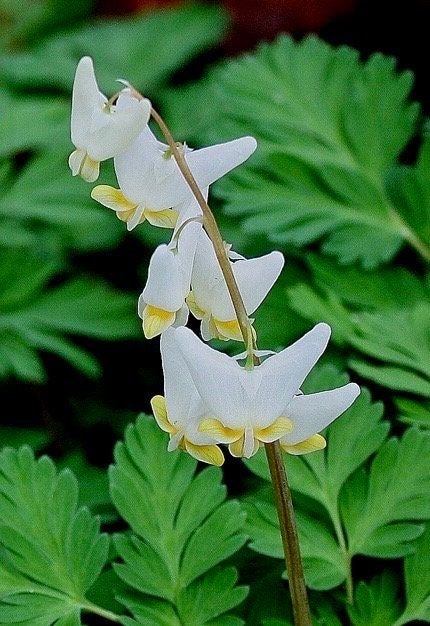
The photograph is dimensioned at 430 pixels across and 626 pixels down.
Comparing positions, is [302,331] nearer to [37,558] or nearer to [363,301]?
[363,301]

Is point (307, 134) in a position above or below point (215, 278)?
below

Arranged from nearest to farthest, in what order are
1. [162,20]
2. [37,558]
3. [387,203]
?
[37,558] → [387,203] → [162,20]

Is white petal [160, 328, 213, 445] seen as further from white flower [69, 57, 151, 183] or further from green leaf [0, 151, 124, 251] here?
green leaf [0, 151, 124, 251]

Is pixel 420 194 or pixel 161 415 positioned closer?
pixel 161 415

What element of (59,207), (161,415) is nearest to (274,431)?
(161,415)

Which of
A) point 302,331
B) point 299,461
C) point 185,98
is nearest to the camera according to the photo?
point 299,461

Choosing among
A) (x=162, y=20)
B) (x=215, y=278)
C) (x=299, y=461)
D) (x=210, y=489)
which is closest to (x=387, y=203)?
(x=299, y=461)

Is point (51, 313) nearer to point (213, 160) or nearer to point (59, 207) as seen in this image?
point (59, 207)

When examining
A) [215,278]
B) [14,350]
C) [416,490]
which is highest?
[215,278]

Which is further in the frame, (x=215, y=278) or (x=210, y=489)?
(x=210, y=489)
